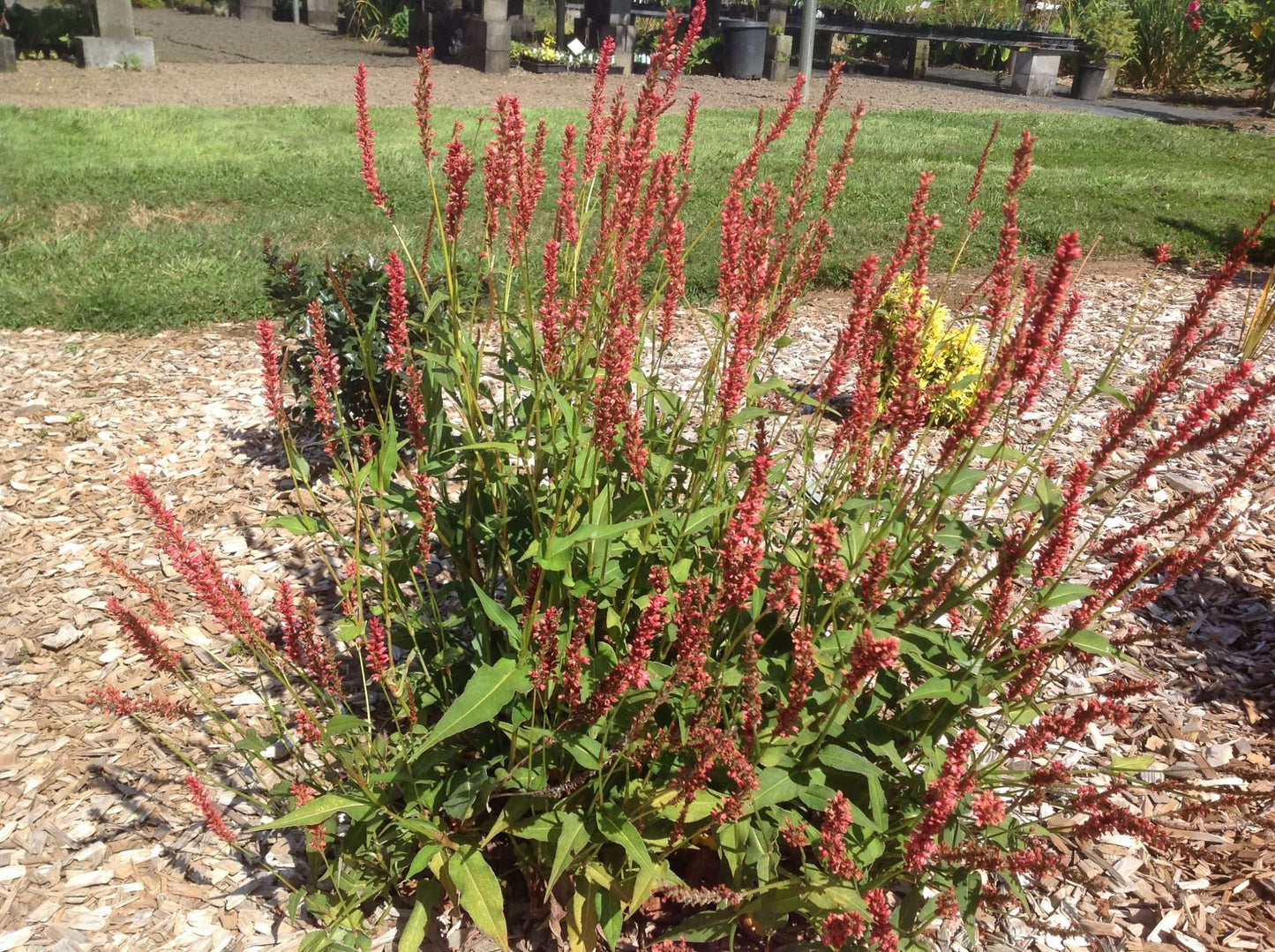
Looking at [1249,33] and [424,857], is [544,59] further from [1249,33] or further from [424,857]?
[424,857]

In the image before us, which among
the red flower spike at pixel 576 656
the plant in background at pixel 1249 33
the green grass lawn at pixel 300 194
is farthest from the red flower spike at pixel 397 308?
the plant in background at pixel 1249 33

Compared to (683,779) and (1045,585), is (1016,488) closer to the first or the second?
(1045,585)

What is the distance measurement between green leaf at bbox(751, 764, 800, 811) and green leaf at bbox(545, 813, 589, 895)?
396mm

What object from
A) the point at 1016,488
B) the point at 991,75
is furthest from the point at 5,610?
the point at 991,75

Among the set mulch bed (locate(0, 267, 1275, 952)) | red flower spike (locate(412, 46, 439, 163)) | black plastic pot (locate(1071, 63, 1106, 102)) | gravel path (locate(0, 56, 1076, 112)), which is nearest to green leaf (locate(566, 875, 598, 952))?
mulch bed (locate(0, 267, 1275, 952))

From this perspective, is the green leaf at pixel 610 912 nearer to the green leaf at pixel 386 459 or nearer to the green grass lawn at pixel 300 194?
the green leaf at pixel 386 459

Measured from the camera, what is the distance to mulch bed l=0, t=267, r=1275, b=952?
2668 millimetres

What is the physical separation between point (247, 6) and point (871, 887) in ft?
96.8

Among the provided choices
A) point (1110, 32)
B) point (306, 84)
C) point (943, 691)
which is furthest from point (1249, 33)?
point (943, 691)

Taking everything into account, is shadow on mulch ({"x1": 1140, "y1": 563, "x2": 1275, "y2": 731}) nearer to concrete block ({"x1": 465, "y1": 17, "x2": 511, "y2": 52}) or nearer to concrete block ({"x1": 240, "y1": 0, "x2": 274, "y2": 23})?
concrete block ({"x1": 465, "y1": 17, "x2": 511, "y2": 52})

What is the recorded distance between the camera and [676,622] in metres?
2.42

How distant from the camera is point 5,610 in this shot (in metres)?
3.68

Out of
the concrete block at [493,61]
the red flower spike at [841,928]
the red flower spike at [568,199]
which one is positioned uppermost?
the concrete block at [493,61]

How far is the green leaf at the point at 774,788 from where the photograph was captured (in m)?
2.17
